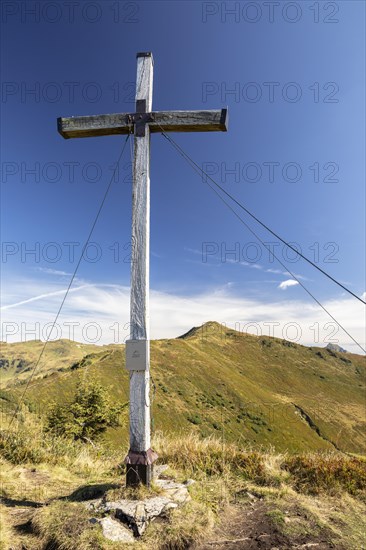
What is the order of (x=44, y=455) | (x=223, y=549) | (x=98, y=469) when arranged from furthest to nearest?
1. (x=44, y=455)
2. (x=98, y=469)
3. (x=223, y=549)

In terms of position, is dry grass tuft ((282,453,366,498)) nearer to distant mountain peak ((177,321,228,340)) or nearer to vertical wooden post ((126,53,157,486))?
vertical wooden post ((126,53,157,486))

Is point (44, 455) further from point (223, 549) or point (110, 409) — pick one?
point (110, 409)

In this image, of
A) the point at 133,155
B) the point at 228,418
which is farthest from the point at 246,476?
the point at 228,418

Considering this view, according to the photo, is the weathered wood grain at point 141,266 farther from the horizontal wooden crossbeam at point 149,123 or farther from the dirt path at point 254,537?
the dirt path at point 254,537

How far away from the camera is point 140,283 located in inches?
184

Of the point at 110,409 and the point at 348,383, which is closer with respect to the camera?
the point at 110,409

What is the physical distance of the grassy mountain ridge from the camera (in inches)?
2203

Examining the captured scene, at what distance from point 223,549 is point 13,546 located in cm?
209

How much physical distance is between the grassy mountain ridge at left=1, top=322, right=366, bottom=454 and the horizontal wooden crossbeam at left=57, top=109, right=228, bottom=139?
65.9 feet

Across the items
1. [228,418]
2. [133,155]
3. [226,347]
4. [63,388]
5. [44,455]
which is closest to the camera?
[133,155]

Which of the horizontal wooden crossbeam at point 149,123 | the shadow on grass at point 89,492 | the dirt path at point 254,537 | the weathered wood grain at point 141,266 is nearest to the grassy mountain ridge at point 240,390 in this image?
the shadow on grass at point 89,492

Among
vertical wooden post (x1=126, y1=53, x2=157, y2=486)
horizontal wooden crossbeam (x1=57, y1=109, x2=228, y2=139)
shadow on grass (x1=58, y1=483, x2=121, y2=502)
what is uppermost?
horizontal wooden crossbeam (x1=57, y1=109, x2=228, y2=139)

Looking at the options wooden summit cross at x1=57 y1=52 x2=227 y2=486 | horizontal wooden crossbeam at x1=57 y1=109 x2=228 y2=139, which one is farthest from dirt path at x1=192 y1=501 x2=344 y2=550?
horizontal wooden crossbeam at x1=57 y1=109 x2=228 y2=139

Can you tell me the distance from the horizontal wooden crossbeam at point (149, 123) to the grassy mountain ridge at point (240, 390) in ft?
65.9
